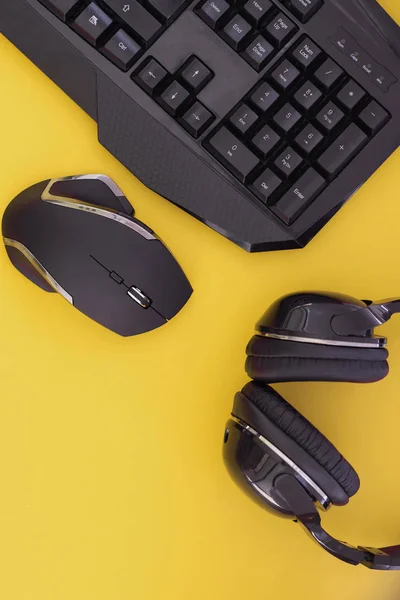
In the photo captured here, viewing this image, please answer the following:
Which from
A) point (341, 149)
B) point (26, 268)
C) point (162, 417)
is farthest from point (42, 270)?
point (341, 149)

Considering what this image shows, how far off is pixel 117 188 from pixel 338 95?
21 centimetres

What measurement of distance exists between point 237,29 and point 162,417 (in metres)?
0.34

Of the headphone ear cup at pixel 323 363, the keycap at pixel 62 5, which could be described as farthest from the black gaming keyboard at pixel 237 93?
the headphone ear cup at pixel 323 363

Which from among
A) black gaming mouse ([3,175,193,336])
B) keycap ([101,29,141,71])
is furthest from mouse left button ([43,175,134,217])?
keycap ([101,29,141,71])

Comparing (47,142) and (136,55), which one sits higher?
(136,55)

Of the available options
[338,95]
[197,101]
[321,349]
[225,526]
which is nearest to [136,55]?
[197,101]

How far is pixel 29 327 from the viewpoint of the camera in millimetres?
560

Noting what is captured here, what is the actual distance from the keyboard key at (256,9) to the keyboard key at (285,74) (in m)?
0.04

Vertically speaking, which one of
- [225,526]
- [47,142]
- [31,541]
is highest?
[47,142]

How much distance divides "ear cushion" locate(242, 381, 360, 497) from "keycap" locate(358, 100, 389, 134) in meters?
0.24

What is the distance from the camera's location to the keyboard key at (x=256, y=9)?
1.65 ft

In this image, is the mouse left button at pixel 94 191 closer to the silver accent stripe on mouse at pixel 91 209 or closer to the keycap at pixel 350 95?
the silver accent stripe on mouse at pixel 91 209

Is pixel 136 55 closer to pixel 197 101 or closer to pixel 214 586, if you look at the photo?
pixel 197 101

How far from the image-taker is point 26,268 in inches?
21.6
